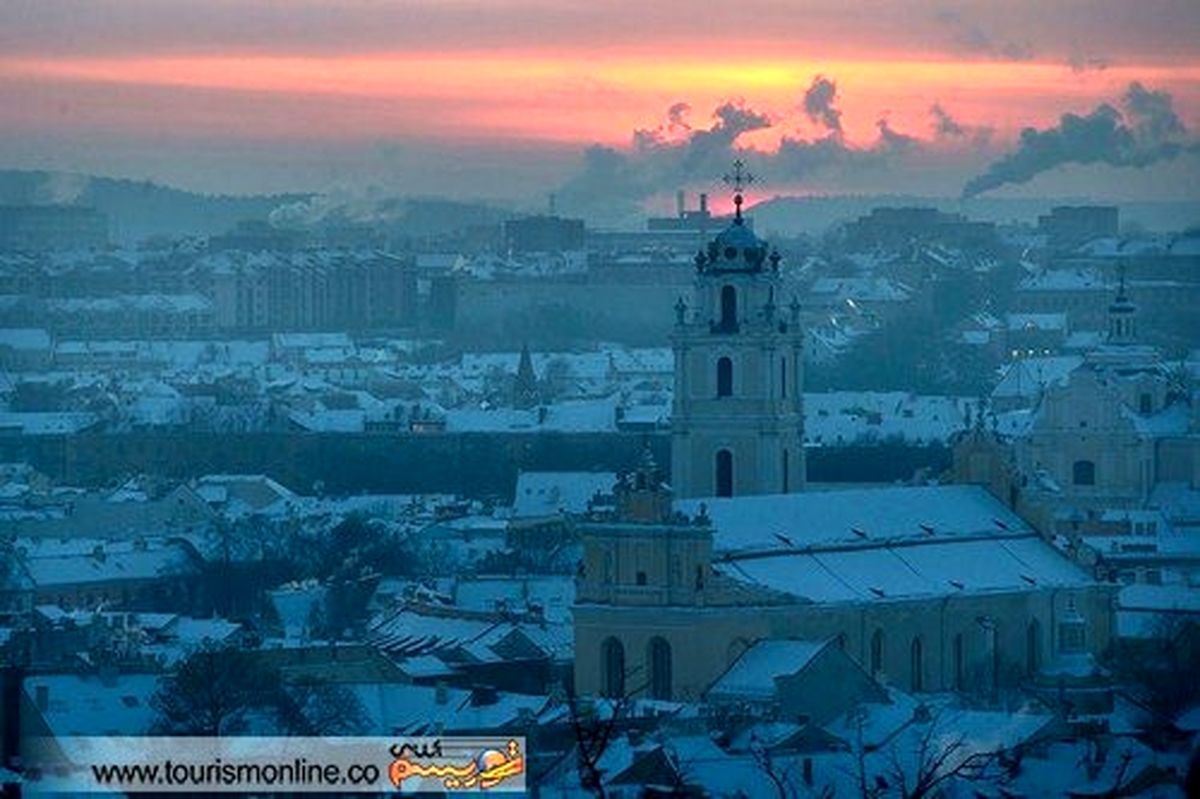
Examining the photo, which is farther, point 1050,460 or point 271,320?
point 271,320

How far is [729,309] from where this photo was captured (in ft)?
79.7

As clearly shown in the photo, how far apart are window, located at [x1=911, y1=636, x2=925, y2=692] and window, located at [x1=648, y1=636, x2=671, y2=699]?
104 cm

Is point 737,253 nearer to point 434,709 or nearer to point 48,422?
point 434,709

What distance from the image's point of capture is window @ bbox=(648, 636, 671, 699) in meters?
19.9

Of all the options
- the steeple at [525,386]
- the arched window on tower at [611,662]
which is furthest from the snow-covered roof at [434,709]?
the steeple at [525,386]

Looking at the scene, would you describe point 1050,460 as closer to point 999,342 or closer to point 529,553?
point 529,553

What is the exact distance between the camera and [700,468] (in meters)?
23.8

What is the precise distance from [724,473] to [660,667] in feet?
12.3

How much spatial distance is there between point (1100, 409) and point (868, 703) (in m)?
14.4

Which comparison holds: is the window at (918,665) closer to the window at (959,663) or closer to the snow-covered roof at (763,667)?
the window at (959,663)

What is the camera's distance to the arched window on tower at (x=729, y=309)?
953 inches

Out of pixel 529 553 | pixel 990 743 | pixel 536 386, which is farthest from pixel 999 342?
pixel 990 743

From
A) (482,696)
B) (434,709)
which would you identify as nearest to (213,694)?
(434,709)

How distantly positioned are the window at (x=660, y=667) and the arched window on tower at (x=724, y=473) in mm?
3519
